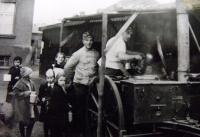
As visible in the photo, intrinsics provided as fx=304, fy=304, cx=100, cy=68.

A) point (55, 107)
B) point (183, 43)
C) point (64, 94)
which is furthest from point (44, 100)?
point (183, 43)

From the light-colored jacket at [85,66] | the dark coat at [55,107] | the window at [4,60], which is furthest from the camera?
the window at [4,60]

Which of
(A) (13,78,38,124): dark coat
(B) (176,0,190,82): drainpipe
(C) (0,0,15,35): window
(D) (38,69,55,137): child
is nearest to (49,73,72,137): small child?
(D) (38,69,55,137): child

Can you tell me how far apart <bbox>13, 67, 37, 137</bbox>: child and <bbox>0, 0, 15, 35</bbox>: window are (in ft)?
25.6

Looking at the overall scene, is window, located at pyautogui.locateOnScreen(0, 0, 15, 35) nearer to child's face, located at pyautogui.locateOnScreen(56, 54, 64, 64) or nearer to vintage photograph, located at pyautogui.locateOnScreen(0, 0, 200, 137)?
vintage photograph, located at pyautogui.locateOnScreen(0, 0, 200, 137)

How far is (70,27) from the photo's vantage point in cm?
1139

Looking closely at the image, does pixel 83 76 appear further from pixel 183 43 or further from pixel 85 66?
pixel 183 43

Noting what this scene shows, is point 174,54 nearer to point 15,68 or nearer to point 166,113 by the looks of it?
point 166,113

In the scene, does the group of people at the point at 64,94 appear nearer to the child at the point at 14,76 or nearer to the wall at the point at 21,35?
the child at the point at 14,76

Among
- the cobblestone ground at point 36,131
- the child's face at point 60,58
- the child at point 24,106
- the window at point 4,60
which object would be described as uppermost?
the window at point 4,60

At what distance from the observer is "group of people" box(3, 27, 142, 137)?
6.45 meters

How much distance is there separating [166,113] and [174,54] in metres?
3.37

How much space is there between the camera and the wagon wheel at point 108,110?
16.8 ft

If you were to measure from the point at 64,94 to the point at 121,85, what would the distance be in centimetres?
164

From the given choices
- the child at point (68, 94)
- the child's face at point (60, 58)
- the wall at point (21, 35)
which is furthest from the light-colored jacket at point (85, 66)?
the wall at point (21, 35)
